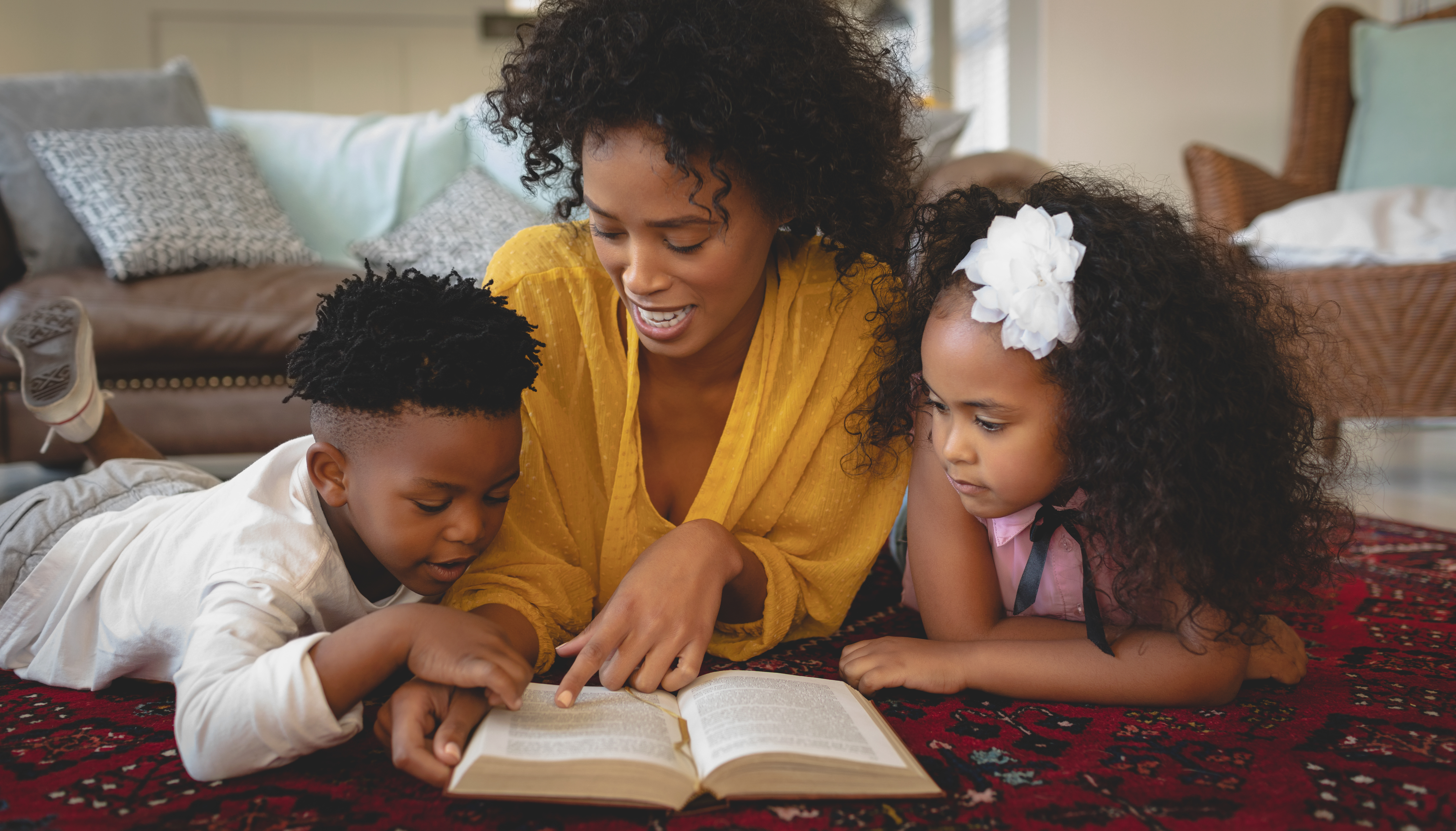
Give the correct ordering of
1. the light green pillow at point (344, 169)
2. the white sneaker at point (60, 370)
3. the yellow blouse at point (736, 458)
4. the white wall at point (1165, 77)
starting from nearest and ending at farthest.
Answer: the yellow blouse at point (736, 458) → the white sneaker at point (60, 370) → the light green pillow at point (344, 169) → the white wall at point (1165, 77)

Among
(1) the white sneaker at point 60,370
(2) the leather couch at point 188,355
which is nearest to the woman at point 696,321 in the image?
(1) the white sneaker at point 60,370

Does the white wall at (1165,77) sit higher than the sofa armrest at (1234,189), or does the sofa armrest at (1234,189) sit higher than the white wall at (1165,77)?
the white wall at (1165,77)

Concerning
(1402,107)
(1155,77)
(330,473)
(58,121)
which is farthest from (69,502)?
(1155,77)

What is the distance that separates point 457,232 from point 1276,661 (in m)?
2.19

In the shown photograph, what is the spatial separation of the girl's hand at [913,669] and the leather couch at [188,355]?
169 cm

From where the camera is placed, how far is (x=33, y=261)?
2.39m

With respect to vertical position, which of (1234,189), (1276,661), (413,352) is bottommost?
(1276,661)

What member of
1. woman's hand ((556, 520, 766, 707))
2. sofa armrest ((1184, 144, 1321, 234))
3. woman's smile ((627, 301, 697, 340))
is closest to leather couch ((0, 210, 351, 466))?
woman's smile ((627, 301, 697, 340))

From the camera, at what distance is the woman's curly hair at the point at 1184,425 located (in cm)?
96

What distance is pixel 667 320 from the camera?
1.11 metres

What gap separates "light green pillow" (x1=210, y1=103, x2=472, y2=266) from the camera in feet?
9.21

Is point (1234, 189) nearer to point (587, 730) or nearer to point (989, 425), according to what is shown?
point (989, 425)

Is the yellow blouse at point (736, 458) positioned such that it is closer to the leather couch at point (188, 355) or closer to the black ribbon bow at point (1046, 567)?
the black ribbon bow at point (1046, 567)

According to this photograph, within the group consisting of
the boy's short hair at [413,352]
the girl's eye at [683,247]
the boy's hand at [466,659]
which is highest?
the girl's eye at [683,247]
